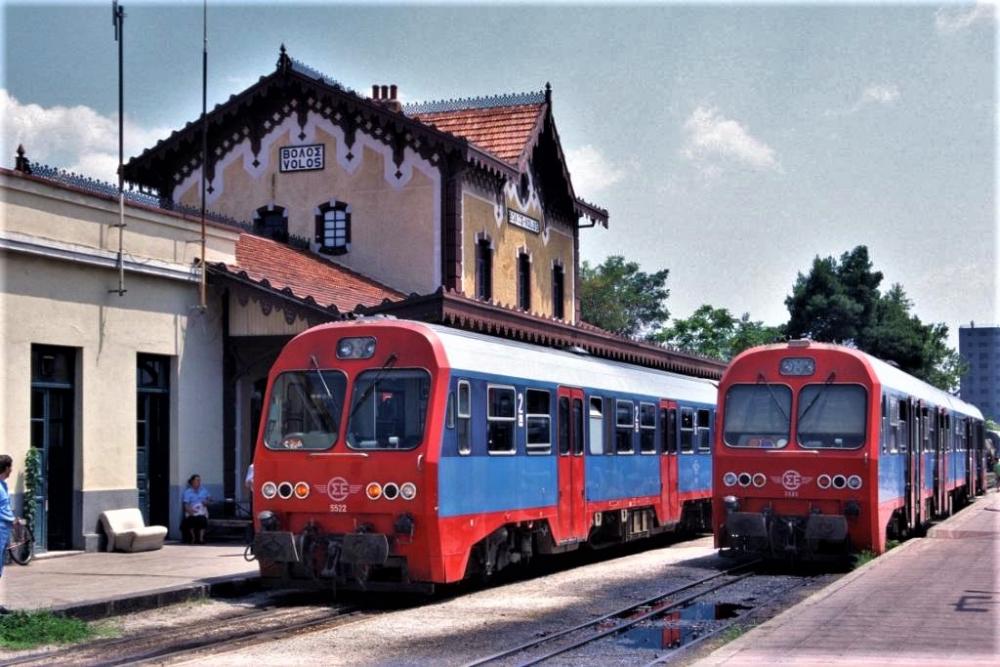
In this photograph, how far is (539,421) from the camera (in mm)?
17125

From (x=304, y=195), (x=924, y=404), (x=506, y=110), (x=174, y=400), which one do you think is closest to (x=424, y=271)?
(x=304, y=195)

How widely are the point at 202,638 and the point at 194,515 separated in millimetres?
9009

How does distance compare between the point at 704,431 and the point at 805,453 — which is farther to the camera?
the point at 704,431

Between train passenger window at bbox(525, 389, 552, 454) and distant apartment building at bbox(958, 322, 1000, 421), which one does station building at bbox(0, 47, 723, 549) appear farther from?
distant apartment building at bbox(958, 322, 1000, 421)

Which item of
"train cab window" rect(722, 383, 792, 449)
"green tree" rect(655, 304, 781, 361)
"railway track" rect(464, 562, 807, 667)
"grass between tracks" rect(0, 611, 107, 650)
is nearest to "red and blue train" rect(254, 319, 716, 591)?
"railway track" rect(464, 562, 807, 667)

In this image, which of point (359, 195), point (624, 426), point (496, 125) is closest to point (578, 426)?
point (624, 426)

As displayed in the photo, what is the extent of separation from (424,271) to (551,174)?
6.25 metres

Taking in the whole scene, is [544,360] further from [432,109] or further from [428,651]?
[432,109]

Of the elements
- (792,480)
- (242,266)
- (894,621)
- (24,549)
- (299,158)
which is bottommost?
(894,621)

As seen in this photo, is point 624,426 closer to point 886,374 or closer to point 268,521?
point 886,374

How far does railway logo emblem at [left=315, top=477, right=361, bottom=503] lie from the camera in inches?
578

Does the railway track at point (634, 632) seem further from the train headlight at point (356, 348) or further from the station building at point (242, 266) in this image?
the station building at point (242, 266)

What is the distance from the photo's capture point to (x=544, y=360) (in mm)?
17734

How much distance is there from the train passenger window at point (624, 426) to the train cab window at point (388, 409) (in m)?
6.19
